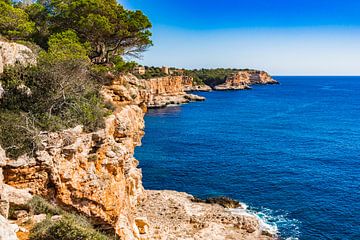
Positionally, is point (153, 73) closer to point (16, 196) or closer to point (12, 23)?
point (12, 23)

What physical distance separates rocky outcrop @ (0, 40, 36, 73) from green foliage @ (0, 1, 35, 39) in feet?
12.0

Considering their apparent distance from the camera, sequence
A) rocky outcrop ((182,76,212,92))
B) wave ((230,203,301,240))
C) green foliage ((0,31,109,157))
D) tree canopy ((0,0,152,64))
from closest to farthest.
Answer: green foliage ((0,31,109,157)), tree canopy ((0,0,152,64)), wave ((230,203,301,240)), rocky outcrop ((182,76,212,92))

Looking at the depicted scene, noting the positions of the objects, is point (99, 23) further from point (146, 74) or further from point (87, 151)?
point (146, 74)

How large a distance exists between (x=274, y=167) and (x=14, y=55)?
33.7 m

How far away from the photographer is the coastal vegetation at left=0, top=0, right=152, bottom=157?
14.6m

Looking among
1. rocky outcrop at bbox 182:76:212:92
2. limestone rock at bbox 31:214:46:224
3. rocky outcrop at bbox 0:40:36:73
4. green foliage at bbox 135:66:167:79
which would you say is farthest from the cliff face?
rocky outcrop at bbox 182:76:212:92

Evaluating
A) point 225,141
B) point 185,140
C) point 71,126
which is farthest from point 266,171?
point 71,126

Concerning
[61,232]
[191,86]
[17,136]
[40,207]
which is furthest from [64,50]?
[191,86]

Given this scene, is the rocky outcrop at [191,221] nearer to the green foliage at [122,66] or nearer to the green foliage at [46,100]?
the green foliage at [46,100]

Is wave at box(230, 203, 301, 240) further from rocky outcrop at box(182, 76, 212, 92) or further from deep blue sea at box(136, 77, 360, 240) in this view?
rocky outcrop at box(182, 76, 212, 92)

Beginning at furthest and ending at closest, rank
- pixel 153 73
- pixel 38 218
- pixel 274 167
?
1. pixel 153 73
2. pixel 274 167
3. pixel 38 218

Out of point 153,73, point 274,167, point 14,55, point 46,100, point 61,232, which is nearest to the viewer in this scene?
point 61,232

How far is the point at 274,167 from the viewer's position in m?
41.0

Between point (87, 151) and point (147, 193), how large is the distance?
58.6ft
